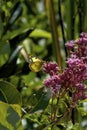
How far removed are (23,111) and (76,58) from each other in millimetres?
160

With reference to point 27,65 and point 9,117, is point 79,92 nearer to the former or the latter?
point 9,117

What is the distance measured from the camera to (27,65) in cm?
157

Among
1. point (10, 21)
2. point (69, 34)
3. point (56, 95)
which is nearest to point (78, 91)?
point (56, 95)

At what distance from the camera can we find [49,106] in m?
1.09

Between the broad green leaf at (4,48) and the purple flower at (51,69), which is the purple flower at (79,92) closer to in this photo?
the purple flower at (51,69)

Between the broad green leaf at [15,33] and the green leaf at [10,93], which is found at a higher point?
the green leaf at [10,93]


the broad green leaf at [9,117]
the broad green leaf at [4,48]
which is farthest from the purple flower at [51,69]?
the broad green leaf at [4,48]

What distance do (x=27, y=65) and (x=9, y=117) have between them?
676mm

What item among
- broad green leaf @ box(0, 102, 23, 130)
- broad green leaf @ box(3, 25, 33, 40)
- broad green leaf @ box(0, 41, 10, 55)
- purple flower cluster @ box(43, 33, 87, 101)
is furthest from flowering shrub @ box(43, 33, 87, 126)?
broad green leaf @ box(3, 25, 33, 40)

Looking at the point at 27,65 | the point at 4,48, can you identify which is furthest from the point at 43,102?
the point at 27,65

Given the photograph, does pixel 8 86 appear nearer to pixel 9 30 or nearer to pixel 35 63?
pixel 35 63

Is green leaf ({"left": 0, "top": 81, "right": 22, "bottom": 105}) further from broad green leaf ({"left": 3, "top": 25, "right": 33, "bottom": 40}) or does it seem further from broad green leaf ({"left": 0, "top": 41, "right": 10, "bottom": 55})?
broad green leaf ({"left": 3, "top": 25, "right": 33, "bottom": 40})

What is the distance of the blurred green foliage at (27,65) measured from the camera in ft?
3.16

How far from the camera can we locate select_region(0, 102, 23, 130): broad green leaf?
35.2 inches
